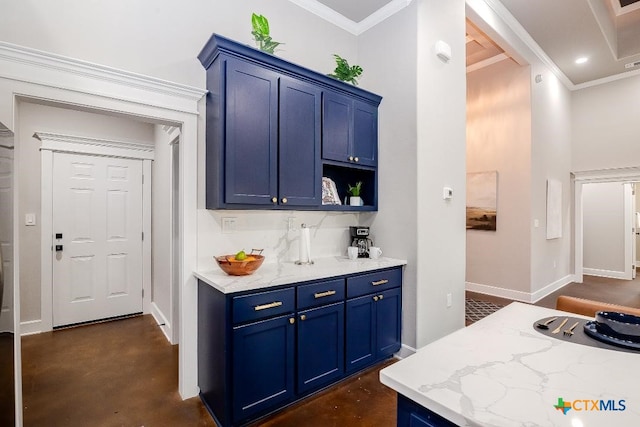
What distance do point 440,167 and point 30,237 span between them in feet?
14.8

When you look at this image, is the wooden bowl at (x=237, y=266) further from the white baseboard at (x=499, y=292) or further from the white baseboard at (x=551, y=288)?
the white baseboard at (x=551, y=288)

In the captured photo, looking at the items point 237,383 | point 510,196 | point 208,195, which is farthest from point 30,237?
point 510,196

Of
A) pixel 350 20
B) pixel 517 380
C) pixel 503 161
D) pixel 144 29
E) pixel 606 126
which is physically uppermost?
pixel 350 20

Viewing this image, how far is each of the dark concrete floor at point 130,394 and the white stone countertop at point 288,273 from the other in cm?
92

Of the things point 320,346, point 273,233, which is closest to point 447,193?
point 273,233

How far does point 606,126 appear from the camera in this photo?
564cm

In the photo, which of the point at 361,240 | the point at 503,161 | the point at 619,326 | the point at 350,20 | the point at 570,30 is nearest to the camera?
the point at 619,326

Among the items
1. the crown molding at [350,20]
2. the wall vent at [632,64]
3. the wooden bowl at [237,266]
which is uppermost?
the wall vent at [632,64]

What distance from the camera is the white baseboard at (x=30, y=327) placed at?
3.35 meters

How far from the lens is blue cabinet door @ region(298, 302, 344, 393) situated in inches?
85.4

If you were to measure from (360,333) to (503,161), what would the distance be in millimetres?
4024

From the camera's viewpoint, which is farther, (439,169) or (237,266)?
(439,169)

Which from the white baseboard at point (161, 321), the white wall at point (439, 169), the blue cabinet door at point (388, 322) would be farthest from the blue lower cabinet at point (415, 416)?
the white baseboard at point (161, 321)

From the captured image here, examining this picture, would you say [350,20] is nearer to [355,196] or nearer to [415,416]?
[355,196]
